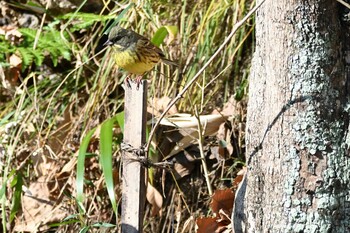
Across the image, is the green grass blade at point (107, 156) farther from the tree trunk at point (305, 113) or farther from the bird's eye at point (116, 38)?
the tree trunk at point (305, 113)

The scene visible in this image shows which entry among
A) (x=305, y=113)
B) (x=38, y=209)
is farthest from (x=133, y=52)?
(x=305, y=113)

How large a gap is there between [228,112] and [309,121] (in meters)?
1.69

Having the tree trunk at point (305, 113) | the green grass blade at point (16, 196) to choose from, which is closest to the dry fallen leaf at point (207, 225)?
the tree trunk at point (305, 113)

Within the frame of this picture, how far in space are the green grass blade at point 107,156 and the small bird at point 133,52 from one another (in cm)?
33

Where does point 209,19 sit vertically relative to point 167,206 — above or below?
above

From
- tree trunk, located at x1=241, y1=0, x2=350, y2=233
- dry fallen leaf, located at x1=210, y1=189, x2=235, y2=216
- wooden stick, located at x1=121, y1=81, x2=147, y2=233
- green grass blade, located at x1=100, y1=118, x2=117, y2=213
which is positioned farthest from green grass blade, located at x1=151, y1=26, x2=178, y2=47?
tree trunk, located at x1=241, y1=0, x2=350, y2=233

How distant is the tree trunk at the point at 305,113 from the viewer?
2.82 metres

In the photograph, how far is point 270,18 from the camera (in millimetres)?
2842

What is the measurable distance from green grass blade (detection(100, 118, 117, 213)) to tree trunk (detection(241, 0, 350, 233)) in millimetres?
1081

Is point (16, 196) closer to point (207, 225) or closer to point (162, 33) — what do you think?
point (162, 33)

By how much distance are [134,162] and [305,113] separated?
26.2 inches

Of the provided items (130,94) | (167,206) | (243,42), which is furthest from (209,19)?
(130,94)

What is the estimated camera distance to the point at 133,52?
13.2 ft

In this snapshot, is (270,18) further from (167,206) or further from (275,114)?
(167,206)
